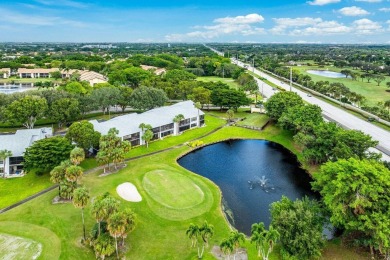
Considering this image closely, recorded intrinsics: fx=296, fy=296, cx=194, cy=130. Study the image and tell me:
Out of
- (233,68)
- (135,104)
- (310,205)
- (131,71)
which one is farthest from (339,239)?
(233,68)

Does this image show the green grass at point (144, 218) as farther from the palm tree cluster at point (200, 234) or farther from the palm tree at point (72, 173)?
the palm tree at point (72, 173)

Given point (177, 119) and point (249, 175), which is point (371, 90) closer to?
point (177, 119)

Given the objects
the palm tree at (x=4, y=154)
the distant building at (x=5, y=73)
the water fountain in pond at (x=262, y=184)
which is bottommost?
the water fountain in pond at (x=262, y=184)

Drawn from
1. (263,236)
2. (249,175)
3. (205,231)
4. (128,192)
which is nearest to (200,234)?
(205,231)

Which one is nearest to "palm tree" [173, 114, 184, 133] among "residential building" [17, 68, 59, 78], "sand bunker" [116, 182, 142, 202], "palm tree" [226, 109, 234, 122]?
"palm tree" [226, 109, 234, 122]

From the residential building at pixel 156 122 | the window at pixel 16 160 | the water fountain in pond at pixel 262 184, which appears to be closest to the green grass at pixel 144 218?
the water fountain in pond at pixel 262 184

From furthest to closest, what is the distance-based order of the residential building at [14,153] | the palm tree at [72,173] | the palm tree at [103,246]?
the residential building at [14,153] < the palm tree at [72,173] < the palm tree at [103,246]

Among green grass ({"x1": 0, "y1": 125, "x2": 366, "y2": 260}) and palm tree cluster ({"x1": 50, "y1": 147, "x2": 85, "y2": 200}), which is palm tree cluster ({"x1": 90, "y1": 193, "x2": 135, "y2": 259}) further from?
palm tree cluster ({"x1": 50, "y1": 147, "x2": 85, "y2": 200})
